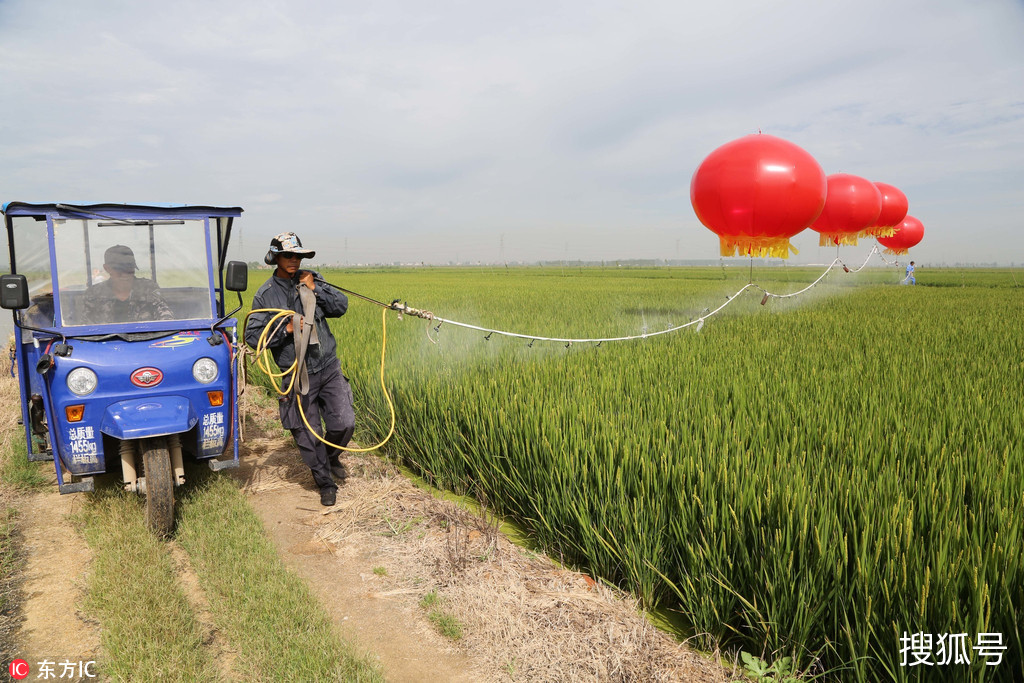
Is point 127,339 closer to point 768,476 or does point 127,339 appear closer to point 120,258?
point 120,258

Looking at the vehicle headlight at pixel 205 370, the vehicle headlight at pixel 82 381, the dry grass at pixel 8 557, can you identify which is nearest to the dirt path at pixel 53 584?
the dry grass at pixel 8 557

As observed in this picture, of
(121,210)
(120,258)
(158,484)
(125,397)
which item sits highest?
(121,210)

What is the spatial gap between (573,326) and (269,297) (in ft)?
16.3

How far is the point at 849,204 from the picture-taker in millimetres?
9508

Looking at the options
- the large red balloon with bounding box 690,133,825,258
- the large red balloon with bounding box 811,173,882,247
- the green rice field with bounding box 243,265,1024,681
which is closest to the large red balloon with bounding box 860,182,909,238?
the large red balloon with bounding box 811,173,882,247

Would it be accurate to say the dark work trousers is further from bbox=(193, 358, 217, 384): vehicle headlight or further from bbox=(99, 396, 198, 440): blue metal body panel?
bbox=(99, 396, 198, 440): blue metal body panel

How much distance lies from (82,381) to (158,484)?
0.70 meters

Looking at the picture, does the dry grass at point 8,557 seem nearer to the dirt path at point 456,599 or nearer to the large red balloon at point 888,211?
the dirt path at point 456,599

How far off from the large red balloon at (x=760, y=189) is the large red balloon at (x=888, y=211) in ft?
16.2

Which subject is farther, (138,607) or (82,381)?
(82,381)

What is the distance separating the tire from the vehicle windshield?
2.71 feet

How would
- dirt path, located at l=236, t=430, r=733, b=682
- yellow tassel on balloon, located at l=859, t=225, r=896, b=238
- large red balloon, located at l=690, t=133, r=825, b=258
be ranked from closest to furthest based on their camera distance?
dirt path, located at l=236, t=430, r=733, b=682, large red balloon, located at l=690, t=133, r=825, b=258, yellow tassel on balloon, located at l=859, t=225, r=896, b=238

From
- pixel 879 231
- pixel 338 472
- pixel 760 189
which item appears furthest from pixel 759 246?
pixel 338 472

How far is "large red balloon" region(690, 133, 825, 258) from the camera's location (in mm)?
6812
